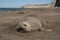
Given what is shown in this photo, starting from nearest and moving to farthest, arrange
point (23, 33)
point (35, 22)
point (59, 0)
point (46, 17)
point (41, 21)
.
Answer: point (23, 33) < point (35, 22) < point (41, 21) < point (46, 17) < point (59, 0)

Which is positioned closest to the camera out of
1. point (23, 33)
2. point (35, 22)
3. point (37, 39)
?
point (37, 39)

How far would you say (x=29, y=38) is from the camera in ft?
17.4

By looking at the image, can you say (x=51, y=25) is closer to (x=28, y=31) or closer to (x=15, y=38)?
(x=28, y=31)

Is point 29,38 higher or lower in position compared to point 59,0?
higher

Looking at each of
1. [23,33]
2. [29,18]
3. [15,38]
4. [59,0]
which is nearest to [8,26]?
[29,18]

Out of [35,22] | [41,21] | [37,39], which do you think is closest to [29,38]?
[37,39]

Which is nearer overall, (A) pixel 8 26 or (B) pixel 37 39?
(B) pixel 37 39

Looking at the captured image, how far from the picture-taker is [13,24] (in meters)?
7.56

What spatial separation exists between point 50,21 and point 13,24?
4.85ft

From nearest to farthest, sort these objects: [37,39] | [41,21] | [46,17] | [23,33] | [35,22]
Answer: [37,39]
[23,33]
[35,22]
[41,21]
[46,17]

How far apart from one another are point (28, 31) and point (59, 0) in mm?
12058

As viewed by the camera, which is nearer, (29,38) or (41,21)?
(29,38)

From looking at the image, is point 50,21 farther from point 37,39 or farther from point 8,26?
point 37,39

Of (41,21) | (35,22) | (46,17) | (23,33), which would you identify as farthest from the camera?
(46,17)
